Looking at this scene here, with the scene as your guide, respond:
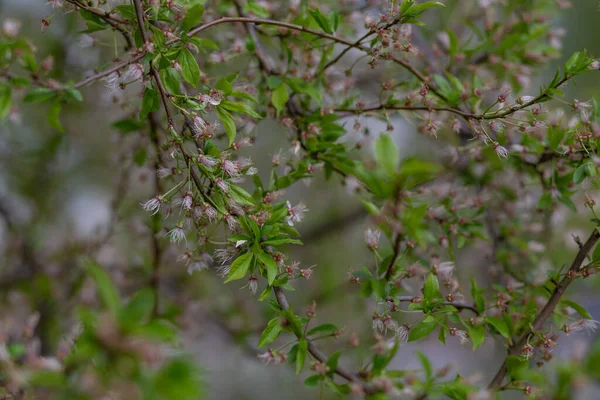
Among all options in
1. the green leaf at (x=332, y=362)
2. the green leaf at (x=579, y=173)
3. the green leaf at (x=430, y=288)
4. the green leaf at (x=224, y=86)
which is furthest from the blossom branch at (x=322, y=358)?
the green leaf at (x=579, y=173)

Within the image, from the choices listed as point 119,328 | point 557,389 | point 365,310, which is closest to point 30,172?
point 365,310

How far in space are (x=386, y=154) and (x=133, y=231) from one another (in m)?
0.78

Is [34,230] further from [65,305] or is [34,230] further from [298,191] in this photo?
[298,191]

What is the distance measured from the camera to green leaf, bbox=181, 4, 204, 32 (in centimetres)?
50

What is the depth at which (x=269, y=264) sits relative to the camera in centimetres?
50

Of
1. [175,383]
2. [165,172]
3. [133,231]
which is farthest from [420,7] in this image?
[133,231]

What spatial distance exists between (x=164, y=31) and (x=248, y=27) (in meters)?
0.19

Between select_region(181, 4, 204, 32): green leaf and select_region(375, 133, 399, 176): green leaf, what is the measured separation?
9.7 inches

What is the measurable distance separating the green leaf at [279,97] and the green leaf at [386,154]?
0.86 feet

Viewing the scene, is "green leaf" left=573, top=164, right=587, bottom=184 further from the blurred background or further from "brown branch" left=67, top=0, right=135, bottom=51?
"brown branch" left=67, top=0, right=135, bottom=51

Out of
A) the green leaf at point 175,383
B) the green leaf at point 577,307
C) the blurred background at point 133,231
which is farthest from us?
the blurred background at point 133,231

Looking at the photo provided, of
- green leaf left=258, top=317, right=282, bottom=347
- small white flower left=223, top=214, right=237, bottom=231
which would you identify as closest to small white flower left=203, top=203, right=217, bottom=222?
small white flower left=223, top=214, right=237, bottom=231

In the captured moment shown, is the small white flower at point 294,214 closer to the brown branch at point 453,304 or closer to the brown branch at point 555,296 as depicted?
the brown branch at point 453,304

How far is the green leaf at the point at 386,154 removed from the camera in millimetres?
363
